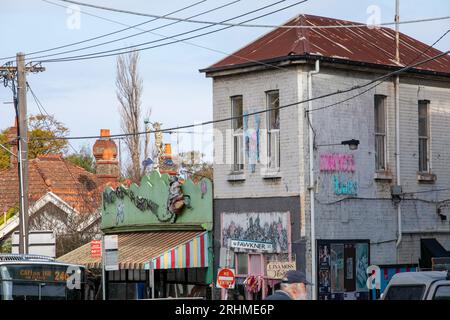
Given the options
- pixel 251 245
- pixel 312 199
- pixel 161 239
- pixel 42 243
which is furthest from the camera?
pixel 161 239

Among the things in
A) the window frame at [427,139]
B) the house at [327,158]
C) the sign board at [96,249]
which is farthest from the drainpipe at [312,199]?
the sign board at [96,249]

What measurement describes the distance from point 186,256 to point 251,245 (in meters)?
2.90

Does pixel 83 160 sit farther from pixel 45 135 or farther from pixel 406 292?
pixel 406 292

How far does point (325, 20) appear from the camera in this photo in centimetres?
3134

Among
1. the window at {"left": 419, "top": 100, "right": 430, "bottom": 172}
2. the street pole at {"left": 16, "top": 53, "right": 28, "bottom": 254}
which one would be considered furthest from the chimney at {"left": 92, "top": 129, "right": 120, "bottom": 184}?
the window at {"left": 419, "top": 100, "right": 430, "bottom": 172}

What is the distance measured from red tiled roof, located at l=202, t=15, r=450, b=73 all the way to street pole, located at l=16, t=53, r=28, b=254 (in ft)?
21.2

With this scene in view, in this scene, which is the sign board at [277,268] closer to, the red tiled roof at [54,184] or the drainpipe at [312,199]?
the drainpipe at [312,199]

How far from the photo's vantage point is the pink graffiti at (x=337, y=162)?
91.7ft

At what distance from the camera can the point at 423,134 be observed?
3050 centimetres

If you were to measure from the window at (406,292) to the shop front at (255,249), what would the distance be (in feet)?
47.1

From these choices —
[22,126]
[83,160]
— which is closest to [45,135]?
[83,160]

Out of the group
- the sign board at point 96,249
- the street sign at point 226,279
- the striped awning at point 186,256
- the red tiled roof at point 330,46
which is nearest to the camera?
the street sign at point 226,279

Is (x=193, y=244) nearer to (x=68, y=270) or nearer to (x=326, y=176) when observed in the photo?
(x=326, y=176)

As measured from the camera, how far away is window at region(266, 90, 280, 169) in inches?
1121
